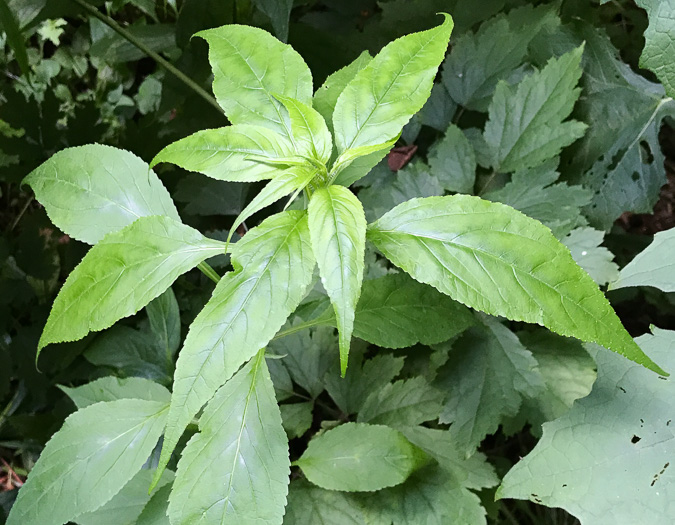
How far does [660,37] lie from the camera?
2.52 ft

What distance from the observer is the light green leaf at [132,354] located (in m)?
1.14

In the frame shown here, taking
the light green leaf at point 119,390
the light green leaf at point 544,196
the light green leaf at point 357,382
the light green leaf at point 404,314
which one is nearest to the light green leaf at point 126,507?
the light green leaf at point 119,390

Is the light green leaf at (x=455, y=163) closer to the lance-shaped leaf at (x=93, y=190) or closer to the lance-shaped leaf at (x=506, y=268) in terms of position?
the lance-shaped leaf at (x=506, y=268)

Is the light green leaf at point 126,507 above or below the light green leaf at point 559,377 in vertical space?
below

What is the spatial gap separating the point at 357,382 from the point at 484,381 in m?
0.24

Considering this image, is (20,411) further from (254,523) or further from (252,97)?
(252,97)

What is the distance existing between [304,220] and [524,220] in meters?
0.25

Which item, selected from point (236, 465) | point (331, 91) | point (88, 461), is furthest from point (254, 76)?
point (88, 461)

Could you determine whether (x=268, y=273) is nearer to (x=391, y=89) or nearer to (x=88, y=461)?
(x=391, y=89)

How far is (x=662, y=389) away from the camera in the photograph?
0.71 metres

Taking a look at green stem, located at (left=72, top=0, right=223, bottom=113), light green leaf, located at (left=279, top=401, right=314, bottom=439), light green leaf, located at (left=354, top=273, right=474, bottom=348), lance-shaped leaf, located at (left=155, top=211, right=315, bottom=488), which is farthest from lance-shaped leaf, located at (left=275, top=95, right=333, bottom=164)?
green stem, located at (left=72, top=0, right=223, bottom=113)

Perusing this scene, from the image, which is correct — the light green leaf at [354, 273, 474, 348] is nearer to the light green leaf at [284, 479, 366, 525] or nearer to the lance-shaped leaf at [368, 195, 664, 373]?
the lance-shaped leaf at [368, 195, 664, 373]

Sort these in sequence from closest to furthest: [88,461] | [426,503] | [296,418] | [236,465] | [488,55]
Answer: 1. [236,465]
2. [88,461]
3. [426,503]
4. [296,418]
5. [488,55]

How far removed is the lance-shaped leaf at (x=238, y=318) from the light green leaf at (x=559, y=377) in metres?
0.55
